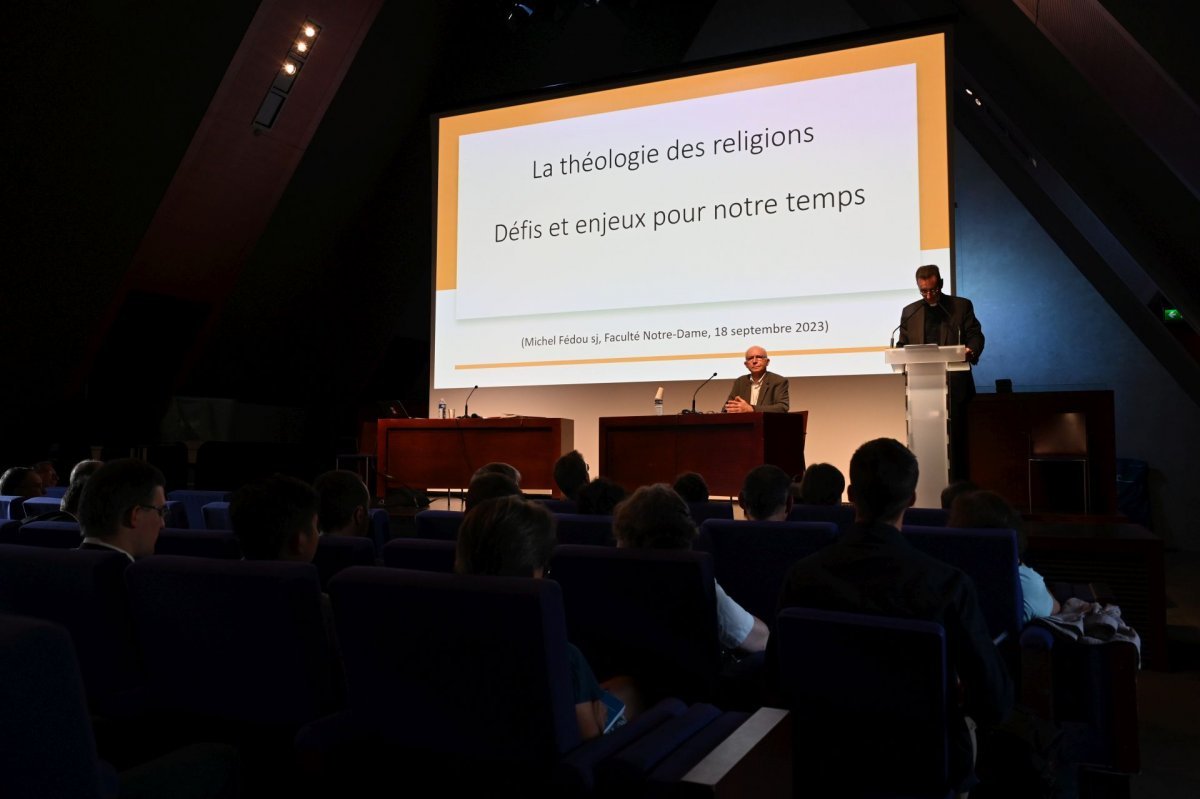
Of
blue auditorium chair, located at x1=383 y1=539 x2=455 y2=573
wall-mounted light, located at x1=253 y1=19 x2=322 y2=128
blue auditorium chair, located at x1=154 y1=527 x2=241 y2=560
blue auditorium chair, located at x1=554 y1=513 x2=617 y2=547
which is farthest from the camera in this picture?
wall-mounted light, located at x1=253 y1=19 x2=322 y2=128

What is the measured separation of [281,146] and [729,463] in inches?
221

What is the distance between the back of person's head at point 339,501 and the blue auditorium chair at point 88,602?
93 cm

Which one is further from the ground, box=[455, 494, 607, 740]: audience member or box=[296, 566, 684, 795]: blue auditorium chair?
box=[455, 494, 607, 740]: audience member

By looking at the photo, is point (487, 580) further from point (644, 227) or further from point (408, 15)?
point (408, 15)

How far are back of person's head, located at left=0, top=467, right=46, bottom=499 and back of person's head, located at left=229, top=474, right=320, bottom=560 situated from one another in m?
3.32

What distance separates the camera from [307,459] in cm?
1051

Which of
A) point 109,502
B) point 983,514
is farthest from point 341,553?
point 983,514

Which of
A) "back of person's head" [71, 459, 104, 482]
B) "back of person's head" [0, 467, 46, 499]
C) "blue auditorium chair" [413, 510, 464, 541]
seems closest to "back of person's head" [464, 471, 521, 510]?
"blue auditorium chair" [413, 510, 464, 541]

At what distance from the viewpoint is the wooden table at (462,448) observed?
609 cm

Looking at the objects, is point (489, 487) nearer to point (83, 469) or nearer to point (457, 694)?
point (457, 694)

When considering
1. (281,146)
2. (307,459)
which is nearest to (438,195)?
(281,146)

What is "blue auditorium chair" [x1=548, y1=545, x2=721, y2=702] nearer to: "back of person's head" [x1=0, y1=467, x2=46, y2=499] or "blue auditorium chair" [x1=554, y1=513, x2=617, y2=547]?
"blue auditorium chair" [x1=554, y1=513, x2=617, y2=547]

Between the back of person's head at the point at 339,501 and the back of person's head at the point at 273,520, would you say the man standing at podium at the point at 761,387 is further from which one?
the back of person's head at the point at 273,520

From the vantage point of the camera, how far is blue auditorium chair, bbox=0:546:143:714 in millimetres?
1743
